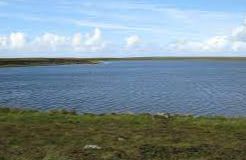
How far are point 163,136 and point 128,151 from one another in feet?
9.90

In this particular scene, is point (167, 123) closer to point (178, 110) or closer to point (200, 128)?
point (200, 128)

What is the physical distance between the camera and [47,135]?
1886 centimetres

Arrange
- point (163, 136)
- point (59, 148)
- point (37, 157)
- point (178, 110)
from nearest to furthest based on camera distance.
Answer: point (37, 157) → point (59, 148) → point (163, 136) → point (178, 110)

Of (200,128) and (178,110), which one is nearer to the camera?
(200,128)

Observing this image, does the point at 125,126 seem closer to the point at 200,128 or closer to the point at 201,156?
the point at 200,128

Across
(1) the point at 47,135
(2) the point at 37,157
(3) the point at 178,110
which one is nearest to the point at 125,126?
(1) the point at 47,135

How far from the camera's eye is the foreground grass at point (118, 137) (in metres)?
15.6

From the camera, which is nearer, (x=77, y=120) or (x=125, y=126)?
(x=125, y=126)

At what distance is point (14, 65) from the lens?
197m

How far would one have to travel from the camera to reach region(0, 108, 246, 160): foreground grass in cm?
1561

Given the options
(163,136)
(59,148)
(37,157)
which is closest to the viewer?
(37,157)

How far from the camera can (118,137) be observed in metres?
18.3

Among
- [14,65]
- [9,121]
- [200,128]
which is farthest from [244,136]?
[14,65]

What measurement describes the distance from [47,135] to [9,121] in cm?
448
